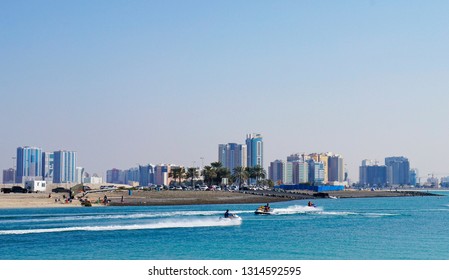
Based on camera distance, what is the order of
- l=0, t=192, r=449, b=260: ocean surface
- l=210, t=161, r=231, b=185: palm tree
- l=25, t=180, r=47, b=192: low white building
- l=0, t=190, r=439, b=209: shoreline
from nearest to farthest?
l=0, t=192, r=449, b=260: ocean surface
l=0, t=190, r=439, b=209: shoreline
l=25, t=180, r=47, b=192: low white building
l=210, t=161, r=231, b=185: palm tree

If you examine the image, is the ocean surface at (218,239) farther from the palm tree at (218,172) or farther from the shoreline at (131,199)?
the palm tree at (218,172)

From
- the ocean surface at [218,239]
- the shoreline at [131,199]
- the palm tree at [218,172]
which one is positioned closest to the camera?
the ocean surface at [218,239]

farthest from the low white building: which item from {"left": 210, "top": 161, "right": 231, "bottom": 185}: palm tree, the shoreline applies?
{"left": 210, "top": 161, "right": 231, "bottom": 185}: palm tree

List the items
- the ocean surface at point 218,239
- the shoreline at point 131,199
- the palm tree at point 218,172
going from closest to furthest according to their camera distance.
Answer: the ocean surface at point 218,239 → the shoreline at point 131,199 → the palm tree at point 218,172

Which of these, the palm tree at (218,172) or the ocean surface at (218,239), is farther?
the palm tree at (218,172)

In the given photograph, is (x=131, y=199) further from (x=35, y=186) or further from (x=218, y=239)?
(x=218, y=239)

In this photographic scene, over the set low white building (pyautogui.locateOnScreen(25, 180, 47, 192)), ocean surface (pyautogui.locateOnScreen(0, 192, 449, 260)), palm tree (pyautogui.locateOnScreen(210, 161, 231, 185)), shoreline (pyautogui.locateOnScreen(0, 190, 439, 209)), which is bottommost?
ocean surface (pyautogui.locateOnScreen(0, 192, 449, 260))

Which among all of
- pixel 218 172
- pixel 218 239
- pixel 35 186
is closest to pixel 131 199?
pixel 35 186

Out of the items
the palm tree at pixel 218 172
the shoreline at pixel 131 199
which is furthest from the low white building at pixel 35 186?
the palm tree at pixel 218 172

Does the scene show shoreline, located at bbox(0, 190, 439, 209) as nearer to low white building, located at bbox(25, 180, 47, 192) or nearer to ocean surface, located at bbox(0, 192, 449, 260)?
low white building, located at bbox(25, 180, 47, 192)

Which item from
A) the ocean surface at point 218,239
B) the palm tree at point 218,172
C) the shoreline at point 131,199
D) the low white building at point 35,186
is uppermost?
the palm tree at point 218,172

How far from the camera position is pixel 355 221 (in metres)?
70.6

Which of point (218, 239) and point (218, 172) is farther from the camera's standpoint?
point (218, 172)
